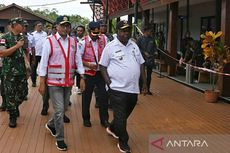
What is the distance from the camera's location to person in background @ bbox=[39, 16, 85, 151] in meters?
6.15

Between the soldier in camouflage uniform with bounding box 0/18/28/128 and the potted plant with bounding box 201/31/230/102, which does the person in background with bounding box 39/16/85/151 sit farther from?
the potted plant with bounding box 201/31/230/102

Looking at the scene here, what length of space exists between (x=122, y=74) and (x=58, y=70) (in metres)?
0.90

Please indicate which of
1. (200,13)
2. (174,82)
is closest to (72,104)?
(174,82)

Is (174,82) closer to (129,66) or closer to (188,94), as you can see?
(188,94)

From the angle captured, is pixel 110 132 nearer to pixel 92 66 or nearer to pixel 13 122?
pixel 92 66

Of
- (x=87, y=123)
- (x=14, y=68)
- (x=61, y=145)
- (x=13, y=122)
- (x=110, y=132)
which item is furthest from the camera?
(x=87, y=123)

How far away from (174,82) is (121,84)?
8.86 meters

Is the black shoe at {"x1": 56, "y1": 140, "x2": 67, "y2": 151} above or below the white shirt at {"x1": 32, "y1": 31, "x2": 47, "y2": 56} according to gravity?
below

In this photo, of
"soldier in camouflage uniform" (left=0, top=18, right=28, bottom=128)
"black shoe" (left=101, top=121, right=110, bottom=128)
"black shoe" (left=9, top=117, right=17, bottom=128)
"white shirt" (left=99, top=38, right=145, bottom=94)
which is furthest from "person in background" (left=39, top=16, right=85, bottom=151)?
"black shoe" (left=9, top=117, right=17, bottom=128)

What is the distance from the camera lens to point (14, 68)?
739cm

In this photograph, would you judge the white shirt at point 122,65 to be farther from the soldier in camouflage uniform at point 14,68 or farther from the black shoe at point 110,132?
the soldier in camouflage uniform at point 14,68

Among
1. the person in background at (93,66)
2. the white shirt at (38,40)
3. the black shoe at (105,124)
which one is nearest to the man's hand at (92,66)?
the person in background at (93,66)

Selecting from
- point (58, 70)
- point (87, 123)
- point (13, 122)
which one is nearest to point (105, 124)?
point (87, 123)

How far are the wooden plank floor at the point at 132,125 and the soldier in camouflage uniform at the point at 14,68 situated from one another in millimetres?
402
